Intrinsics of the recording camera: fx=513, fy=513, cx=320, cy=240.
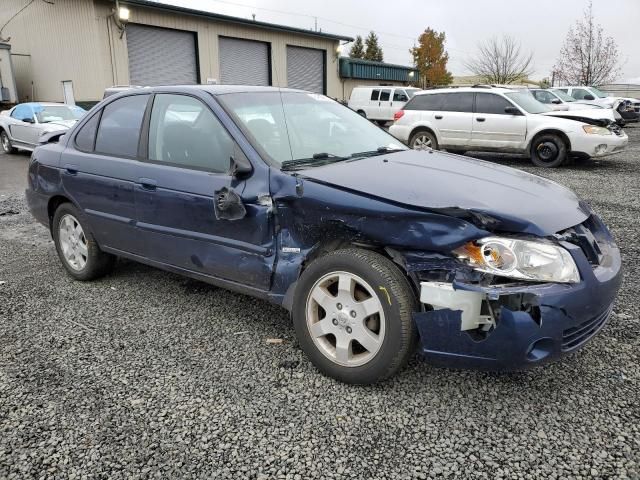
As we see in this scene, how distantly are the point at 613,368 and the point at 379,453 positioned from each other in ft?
4.99

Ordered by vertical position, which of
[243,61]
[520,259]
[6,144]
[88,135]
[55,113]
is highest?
[243,61]

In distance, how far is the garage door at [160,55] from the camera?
2023 cm

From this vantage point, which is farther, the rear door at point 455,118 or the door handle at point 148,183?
the rear door at point 455,118

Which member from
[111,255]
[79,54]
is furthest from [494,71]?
[111,255]

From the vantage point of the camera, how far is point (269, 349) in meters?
3.14

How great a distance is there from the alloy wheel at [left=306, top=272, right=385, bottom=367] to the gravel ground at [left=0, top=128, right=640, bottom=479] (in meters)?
0.19

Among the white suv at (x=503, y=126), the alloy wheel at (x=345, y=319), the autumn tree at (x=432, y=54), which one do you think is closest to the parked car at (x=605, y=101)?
the white suv at (x=503, y=126)

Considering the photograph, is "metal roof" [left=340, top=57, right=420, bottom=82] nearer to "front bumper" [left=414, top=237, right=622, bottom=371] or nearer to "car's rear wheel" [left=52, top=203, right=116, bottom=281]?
"car's rear wheel" [left=52, top=203, right=116, bottom=281]

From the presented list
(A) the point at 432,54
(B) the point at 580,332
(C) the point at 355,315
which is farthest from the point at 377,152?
(A) the point at 432,54

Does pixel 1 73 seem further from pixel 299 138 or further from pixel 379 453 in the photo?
pixel 379 453

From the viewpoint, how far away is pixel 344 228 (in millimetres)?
2729

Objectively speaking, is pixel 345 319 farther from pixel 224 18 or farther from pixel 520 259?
pixel 224 18

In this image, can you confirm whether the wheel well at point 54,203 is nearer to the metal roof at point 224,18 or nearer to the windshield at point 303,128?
the windshield at point 303,128

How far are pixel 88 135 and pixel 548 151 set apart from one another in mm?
9331
